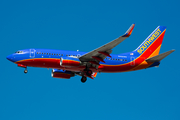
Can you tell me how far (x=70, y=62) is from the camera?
46281mm

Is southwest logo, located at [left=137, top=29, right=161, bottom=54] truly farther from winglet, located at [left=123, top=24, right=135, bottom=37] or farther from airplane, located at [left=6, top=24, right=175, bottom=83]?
winglet, located at [left=123, top=24, right=135, bottom=37]

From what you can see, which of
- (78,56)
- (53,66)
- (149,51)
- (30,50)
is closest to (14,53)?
(30,50)

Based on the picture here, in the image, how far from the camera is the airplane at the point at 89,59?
4634 cm

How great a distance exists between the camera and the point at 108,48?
43.6 m

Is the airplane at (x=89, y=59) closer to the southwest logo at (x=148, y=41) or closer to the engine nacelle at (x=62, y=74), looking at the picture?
the southwest logo at (x=148, y=41)

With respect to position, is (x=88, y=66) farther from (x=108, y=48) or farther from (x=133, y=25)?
(x=133, y=25)

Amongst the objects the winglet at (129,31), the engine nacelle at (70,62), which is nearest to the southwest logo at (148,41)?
the engine nacelle at (70,62)

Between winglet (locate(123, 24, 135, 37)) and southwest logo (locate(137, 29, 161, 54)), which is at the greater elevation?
southwest logo (locate(137, 29, 161, 54))

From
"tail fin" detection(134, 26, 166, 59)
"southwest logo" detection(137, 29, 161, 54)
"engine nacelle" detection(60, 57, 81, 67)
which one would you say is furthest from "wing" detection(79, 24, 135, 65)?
"southwest logo" detection(137, 29, 161, 54)

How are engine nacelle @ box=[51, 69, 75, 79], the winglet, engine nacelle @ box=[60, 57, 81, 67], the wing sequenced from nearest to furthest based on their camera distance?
the winglet, the wing, engine nacelle @ box=[60, 57, 81, 67], engine nacelle @ box=[51, 69, 75, 79]

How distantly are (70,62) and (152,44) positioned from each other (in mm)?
15625

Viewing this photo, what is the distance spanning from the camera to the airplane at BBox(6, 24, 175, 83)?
1825 inches

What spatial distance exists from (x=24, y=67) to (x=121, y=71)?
1535cm

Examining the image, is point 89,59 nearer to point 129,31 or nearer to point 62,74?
point 62,74
